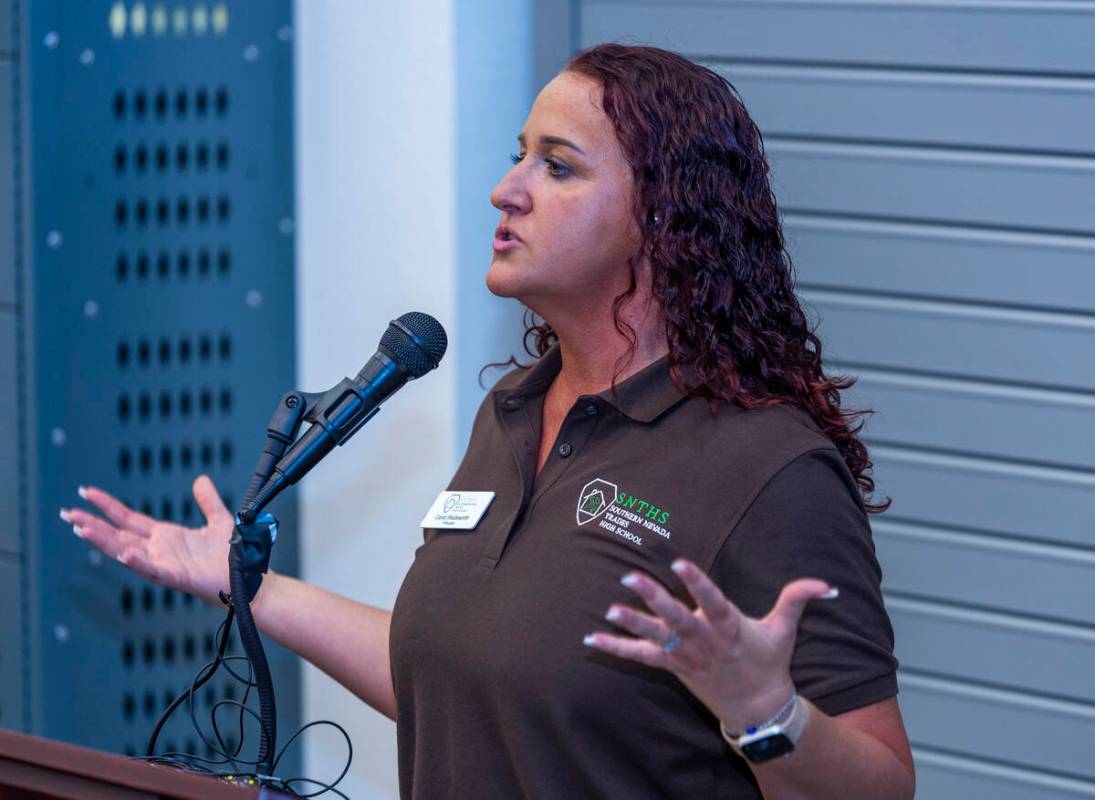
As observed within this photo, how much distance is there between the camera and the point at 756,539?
4.55 feet

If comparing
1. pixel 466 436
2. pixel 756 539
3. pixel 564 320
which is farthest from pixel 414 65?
pixel 756 539

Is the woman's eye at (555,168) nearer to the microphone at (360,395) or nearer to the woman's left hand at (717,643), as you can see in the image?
the microphone at (360,395)

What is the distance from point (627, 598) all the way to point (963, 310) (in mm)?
1231

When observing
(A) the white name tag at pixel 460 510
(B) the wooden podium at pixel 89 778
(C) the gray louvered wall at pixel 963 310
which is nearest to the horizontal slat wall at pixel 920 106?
(C) the gray louvered wall at pixel 963 310

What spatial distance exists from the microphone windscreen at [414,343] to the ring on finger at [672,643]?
52 cm

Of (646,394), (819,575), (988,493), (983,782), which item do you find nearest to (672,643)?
(819,575)

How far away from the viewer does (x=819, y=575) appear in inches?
53.8

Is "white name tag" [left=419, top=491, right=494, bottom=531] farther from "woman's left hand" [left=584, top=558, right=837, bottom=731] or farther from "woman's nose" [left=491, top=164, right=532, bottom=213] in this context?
"woman's left hand" [left=584, top=558, right=837, bottom=731]

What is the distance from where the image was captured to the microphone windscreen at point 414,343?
1.50 meters

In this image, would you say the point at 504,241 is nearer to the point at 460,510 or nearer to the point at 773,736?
the point at 460,510

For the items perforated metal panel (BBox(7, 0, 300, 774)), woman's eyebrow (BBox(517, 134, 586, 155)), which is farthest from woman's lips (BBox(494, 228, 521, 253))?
perforated metal panel (BBox(7, 0, 300, 774))

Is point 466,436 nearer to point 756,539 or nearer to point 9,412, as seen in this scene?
point 9,412

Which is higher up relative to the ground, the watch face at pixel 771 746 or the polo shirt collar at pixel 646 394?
the polo shirt collar at pixel 646 394

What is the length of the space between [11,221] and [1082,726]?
216 cm
